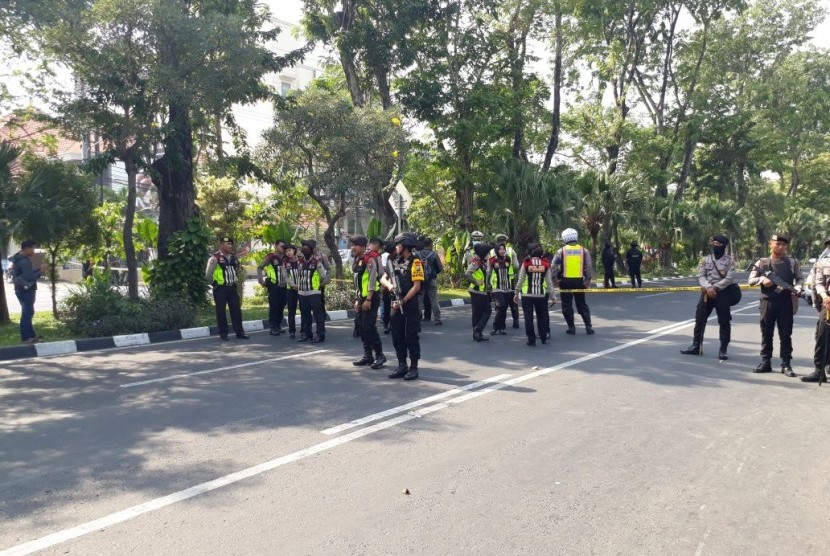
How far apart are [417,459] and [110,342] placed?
790cm

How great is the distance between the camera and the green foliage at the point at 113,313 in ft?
38.0

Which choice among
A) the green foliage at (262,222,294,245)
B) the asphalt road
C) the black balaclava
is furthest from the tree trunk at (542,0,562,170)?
the asphalt road

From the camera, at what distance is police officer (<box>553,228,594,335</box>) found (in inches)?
457

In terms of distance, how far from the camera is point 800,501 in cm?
427

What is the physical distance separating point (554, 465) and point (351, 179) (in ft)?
40.2

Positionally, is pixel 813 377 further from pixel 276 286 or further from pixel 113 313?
pixel 113 313

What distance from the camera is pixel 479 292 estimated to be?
11.2 meters

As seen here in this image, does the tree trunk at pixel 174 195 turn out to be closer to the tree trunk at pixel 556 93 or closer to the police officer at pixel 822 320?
the police officer at pixel 822 320

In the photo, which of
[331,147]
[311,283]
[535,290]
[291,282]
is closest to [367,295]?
[311,283]

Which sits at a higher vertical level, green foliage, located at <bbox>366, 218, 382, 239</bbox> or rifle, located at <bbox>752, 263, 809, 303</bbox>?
green foliage, located at <bbox>366, 218, 382, 239</bbox>

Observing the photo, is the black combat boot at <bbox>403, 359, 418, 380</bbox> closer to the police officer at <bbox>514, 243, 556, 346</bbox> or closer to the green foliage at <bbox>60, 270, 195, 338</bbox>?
the police officer at <bbox>514, 243, 556, 346</bbox>

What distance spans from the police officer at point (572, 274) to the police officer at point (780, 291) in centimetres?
370

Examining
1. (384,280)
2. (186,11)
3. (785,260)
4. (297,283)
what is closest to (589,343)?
(785,260)

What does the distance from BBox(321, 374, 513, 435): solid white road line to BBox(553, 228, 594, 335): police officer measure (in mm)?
4007
